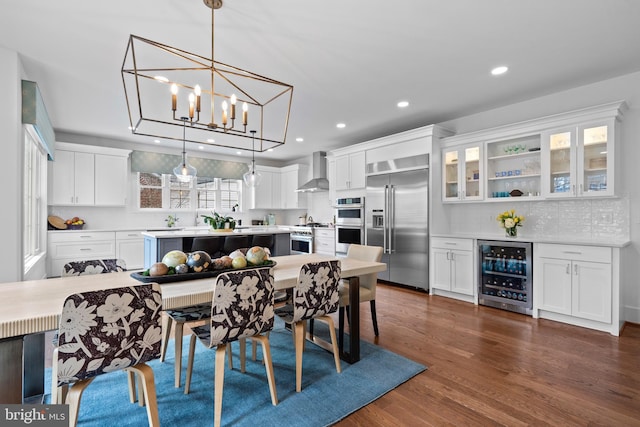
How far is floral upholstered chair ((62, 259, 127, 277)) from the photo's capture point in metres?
2.31

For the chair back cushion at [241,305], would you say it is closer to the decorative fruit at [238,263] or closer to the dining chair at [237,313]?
→ the dining chair at [237,313]

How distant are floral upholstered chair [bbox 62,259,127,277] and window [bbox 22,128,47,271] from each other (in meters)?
1.73

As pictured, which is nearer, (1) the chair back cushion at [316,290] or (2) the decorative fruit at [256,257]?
(1) the chair back cushion at [316,290]

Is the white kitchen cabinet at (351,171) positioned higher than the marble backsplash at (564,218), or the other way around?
the white kitchen cabinet at (351,171)

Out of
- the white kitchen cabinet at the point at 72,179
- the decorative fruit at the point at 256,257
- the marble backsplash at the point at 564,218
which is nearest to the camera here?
the decorative fruit at the point at 256,257

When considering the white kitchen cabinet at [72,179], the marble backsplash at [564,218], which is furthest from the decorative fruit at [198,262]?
the white kitchen cabinet at [72,179]

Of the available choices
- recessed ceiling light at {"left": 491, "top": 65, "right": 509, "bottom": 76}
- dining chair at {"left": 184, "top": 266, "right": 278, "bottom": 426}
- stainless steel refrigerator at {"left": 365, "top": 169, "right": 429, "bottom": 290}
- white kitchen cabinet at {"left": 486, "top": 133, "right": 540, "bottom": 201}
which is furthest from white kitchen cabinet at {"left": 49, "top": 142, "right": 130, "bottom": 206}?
white kitchen cabinet at {"left": 486, "top": 133, "right": 540, "bottom": 201}

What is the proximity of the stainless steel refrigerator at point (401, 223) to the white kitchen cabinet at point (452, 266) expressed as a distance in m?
0.13

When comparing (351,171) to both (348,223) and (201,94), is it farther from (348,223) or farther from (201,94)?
(201,94)

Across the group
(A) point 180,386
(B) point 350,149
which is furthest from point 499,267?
(A) point 180,386

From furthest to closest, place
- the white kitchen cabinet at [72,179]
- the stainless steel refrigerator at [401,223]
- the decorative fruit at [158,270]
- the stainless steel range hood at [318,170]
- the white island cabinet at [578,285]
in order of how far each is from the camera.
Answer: the stainless steel range hood at [318,170] < the white kitchen cabinet at [72,179] < the stainless steel refrigerator at [401,223] < the white island cabinet at [578,285] < the decorative fruit at [158,270]

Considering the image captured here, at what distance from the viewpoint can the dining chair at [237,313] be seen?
1.72 metres

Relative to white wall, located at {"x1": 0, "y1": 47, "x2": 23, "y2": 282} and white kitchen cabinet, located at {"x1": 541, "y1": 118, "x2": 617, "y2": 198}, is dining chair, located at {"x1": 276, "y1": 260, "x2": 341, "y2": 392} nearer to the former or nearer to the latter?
white wall, located at {"x1": 0, "y1": 47, "x2": 23, "y2": 282}

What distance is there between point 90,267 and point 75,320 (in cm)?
128
